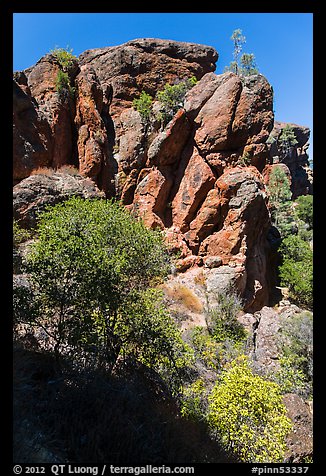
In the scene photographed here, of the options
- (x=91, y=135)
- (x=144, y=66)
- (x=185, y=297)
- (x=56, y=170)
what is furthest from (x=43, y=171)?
(x=144, y=66)

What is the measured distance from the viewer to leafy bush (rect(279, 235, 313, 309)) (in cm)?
2030

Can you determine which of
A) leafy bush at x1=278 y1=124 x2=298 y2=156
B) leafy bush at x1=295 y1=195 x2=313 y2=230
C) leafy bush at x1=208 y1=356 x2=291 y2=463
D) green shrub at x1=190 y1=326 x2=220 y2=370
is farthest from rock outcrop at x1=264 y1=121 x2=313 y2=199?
leafy bush at x1=208 y1=356 x2=291 y2=463

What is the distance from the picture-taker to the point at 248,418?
5301 mm

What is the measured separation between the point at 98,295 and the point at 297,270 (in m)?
19.5

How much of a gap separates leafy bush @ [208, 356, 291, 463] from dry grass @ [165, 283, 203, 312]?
1029cm

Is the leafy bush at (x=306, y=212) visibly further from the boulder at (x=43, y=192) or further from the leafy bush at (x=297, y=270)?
the boulder at (x=43, y=192)

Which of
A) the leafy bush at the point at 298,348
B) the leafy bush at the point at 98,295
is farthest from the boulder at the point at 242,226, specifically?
the leafy bush at the point at 98,295

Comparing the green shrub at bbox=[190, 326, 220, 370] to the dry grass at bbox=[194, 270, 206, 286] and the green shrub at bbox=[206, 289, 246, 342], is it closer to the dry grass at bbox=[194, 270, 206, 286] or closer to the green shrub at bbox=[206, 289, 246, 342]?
the green shrub at bbox=[206, 289, 246, 342]

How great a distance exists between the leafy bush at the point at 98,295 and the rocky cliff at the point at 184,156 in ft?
35.7

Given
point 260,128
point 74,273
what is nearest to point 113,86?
point 260,128

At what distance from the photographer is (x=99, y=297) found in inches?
238

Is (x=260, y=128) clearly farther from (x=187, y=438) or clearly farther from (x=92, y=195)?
(x=187, y=438)

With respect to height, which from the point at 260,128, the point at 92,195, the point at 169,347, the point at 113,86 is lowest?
the point at 169,347
